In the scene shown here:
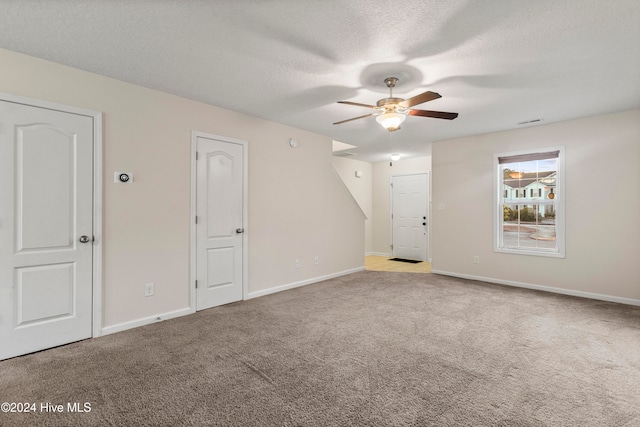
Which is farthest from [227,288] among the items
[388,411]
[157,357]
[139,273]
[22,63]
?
[22,63]

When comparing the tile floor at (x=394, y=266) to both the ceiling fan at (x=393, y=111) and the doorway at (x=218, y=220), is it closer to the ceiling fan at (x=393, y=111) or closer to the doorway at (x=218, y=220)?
the doorway at (x=218, y=220)

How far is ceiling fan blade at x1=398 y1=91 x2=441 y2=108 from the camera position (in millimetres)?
2518

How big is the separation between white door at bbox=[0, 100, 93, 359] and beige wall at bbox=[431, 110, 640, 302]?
5470mm

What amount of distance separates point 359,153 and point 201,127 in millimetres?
3932

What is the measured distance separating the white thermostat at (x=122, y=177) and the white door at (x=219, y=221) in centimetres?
73

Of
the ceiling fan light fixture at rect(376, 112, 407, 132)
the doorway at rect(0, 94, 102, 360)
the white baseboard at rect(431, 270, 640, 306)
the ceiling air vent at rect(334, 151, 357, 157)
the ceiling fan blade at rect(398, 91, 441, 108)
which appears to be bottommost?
the white baseboard at rect(431, 270, 640, 306)

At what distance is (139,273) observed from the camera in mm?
3223

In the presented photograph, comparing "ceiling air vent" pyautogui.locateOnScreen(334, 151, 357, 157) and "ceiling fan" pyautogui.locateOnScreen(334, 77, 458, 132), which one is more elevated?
"ceiling air vent" pyautogui.locateOnScreen(334, 151, 357, 157)

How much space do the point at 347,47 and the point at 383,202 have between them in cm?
589

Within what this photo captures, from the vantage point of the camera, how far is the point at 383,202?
8062 mm

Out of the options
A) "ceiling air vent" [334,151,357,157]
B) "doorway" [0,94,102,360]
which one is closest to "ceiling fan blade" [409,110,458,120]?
"doorway" [0,94,102,360]

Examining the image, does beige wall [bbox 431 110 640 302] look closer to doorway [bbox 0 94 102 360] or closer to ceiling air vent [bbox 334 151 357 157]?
ceiling air vent [bbox 334 151 357 157]

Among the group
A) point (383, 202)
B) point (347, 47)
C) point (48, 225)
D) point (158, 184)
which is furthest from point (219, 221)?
point (383, 202)

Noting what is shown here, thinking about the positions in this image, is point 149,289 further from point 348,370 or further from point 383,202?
point 383,202
